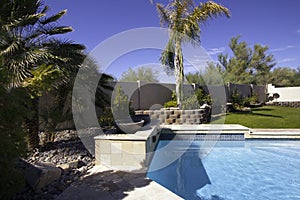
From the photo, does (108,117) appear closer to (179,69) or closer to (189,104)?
(189,104)

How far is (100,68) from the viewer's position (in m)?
7.21

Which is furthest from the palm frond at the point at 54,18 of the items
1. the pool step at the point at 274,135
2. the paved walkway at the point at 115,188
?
the pool step at the point at 274,135

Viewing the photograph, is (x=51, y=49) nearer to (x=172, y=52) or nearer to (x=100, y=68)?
(x=100, y=68)

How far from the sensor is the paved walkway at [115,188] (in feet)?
10.4

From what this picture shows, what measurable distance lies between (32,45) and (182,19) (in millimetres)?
7758

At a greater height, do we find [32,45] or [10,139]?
[32,45]

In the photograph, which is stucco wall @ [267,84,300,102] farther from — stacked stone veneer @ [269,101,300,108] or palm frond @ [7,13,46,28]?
palm frond @ [7,13,46,28]

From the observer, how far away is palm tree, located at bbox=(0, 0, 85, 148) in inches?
180

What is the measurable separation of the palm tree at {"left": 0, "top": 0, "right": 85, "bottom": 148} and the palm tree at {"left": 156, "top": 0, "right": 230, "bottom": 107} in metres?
5.81

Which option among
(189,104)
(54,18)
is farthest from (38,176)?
(189,104)

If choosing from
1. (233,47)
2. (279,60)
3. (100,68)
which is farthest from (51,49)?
(279,60)

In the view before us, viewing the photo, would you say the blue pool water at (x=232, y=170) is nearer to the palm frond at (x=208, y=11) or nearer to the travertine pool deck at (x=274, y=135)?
the travertine pool deck at (x=274, y=135)

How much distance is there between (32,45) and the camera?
16.9ft

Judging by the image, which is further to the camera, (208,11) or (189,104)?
(208,11)
